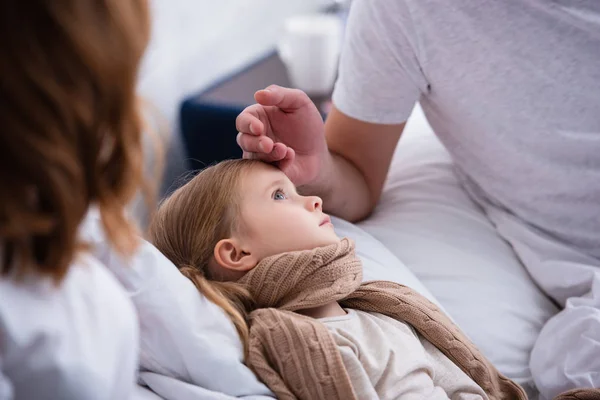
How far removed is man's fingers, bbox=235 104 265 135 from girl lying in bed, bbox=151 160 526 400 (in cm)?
4

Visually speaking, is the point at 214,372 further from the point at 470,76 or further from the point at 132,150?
the point at 470,76

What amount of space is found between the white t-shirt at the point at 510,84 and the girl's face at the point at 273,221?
268mm

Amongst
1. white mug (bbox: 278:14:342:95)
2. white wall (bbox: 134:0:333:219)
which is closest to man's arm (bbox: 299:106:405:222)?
white wall (bbox: 134:0:333:219)

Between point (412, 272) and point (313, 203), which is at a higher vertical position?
point (313, 203)

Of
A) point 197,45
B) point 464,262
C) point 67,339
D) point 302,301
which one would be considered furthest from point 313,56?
point 67,339

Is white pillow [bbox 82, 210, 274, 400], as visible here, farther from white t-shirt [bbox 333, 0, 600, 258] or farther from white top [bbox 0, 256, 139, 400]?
white t-shirt [bbox 333, 0, 600, 258]

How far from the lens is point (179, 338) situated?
1.95 ft

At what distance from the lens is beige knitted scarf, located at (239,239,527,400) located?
1.99ft

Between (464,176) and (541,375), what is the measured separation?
0.35 meters

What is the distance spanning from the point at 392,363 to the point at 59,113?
41cm

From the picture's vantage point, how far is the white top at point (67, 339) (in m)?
0.42

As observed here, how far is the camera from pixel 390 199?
1061 millimetres

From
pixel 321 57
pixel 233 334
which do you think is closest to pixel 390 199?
pixel 233 334

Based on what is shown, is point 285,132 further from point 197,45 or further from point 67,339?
point 197,45
